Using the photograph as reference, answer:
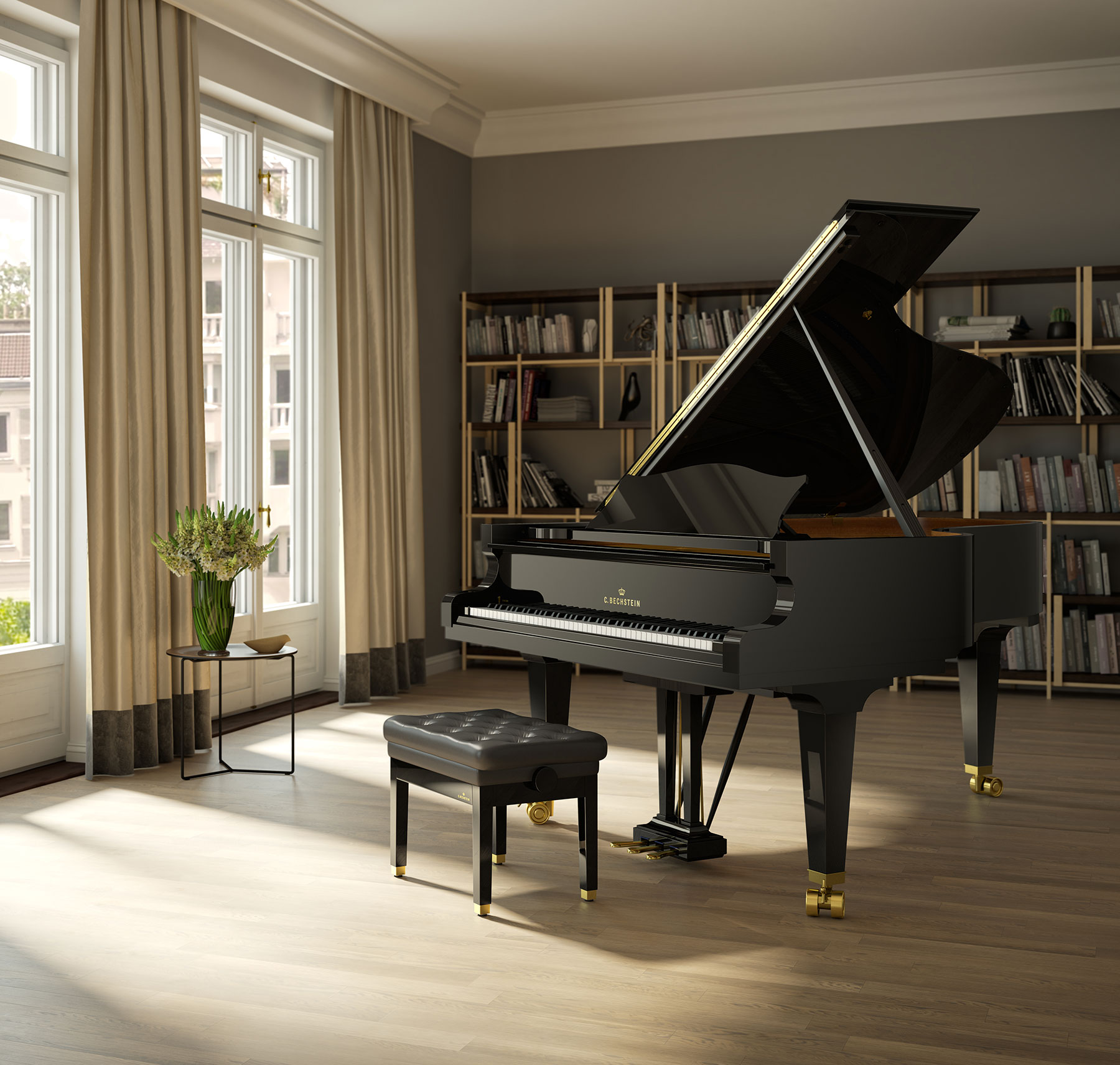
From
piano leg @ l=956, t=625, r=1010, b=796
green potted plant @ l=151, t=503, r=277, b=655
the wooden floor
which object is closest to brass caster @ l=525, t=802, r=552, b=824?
the wooden floor

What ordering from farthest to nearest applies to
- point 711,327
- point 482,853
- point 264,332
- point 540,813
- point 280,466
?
point 711,327
point 280,466
point 264,332
point 540,813
point 482,853

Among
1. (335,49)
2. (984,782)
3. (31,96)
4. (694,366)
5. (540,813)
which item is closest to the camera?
(540,813)

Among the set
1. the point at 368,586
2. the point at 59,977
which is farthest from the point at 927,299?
the point at 59,977

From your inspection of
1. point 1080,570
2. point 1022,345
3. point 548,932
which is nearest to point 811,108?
point 1022,345

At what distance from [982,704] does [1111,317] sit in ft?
10.4

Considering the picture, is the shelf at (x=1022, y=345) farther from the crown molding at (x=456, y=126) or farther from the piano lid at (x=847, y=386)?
the crown molding at (x=456, y=126)

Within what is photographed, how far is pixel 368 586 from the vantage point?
666 centimetres

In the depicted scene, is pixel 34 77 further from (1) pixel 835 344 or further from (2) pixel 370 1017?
(2) pixel 370 1017

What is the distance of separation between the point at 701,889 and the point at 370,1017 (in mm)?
1182

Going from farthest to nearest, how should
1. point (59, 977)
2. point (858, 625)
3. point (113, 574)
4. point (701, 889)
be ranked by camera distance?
point (113, 574) → point (701, 889) → point (858, 625) → point (59, 977)

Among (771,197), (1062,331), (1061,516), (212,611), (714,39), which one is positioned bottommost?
(212,611)

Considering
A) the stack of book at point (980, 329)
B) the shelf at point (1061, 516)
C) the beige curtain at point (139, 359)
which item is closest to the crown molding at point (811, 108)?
the stack of book at point (980, 329)

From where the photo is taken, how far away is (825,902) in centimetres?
326

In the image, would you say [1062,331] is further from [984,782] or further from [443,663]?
[443,663]
